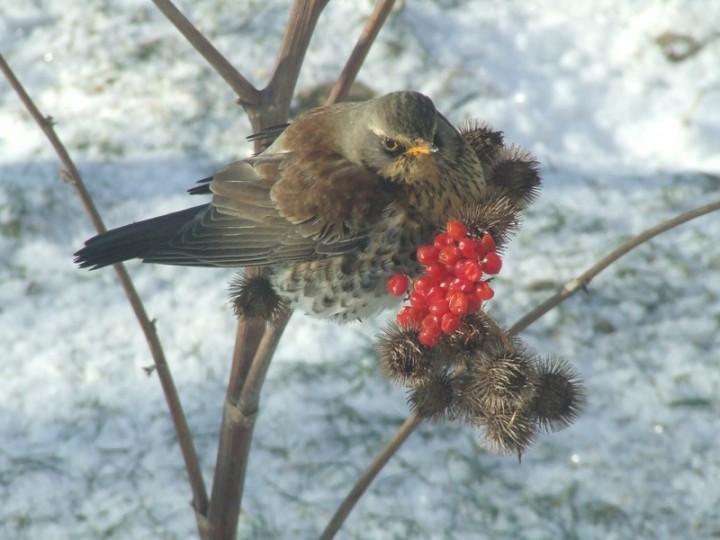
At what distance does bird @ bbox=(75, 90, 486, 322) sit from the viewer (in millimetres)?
2336

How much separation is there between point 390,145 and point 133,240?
751 millimetres

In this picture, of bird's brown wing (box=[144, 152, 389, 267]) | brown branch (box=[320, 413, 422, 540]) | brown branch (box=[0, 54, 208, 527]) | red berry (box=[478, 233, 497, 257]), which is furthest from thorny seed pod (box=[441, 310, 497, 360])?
brown branch (box=[0, 54, 208, 527])

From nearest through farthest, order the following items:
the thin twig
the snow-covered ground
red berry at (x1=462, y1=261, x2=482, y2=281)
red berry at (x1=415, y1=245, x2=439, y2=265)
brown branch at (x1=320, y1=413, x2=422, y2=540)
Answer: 1. red berry at (x1=462, y1=261, x2=482, y2=281)
2. red berry at (x1=415, y1=245, x2=439, y2=265)
3. the thin twig
4. brown branch at (x1=320, y1=413, x2=422, y2=540)
5. the snow-covered ground

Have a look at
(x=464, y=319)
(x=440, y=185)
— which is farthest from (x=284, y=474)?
(x=464, y=319)

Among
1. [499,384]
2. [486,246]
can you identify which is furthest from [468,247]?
[499,384]

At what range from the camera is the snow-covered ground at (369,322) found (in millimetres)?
3496

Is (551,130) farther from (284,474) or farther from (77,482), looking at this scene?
(77,482)

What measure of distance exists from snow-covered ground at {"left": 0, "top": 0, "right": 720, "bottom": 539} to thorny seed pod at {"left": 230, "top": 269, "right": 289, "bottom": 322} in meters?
1.39

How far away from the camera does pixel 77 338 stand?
3988mm

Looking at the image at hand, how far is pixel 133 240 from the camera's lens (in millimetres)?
2609

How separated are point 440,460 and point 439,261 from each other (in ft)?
6.13

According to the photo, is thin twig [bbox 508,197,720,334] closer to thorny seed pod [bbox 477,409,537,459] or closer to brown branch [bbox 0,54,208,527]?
thorny seed pod [bbox 477,409,537,459]

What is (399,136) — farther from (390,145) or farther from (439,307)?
(439,307)

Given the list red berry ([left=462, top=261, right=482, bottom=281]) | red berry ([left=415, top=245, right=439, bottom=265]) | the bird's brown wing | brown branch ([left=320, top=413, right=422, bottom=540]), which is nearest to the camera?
red berry ([left=462, top=261, right=482, bottom=281])
